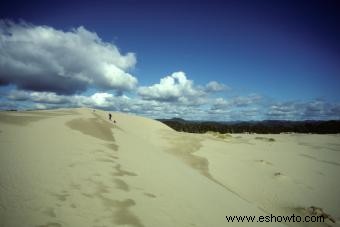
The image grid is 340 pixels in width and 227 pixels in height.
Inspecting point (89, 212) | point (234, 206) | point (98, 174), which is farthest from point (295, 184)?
point (89, 212)

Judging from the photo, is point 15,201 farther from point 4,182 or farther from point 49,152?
point 49,152

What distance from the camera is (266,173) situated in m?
20.2

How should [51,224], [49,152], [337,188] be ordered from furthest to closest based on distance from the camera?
[337,188]
[49,152]
[51,224]

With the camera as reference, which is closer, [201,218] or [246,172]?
[201,218]

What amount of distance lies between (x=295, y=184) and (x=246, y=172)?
362cm

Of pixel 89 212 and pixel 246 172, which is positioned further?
pixel 246 172

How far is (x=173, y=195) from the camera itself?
10438 mm

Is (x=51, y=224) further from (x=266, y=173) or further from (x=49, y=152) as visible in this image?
(x=266, y=173)

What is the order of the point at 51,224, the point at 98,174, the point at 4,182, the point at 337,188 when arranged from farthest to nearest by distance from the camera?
the point at 337,188, the point at 98,174, the point at 4,182, the point at 51,224

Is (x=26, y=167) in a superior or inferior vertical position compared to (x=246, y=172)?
superior

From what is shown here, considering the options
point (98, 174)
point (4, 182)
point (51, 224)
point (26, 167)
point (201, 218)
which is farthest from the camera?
point (98, 174)

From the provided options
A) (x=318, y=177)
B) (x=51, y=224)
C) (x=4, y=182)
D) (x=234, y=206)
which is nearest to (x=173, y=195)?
(x=234, y=206)

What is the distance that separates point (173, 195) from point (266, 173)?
40.7ft

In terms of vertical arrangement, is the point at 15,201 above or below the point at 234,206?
above
